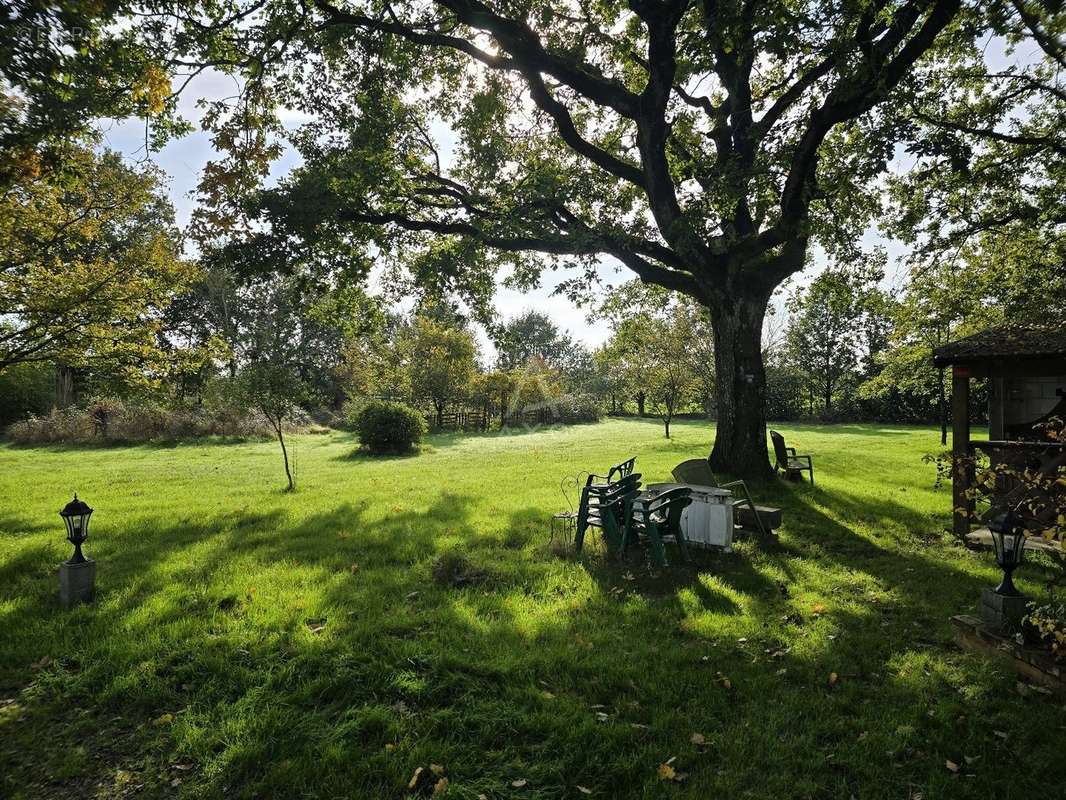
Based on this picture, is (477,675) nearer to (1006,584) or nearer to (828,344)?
(1006,584)

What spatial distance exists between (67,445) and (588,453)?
2282 cm

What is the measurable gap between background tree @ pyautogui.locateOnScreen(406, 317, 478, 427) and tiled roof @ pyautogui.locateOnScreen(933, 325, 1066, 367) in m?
26.3

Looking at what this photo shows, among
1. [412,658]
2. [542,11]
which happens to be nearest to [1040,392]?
[542,11]

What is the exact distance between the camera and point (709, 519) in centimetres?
707

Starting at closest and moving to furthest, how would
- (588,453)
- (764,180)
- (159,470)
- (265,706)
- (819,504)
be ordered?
(265,706), (764,180), (819,504), (159,470), (588,453)

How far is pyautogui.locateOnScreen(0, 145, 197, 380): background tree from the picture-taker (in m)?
10.1

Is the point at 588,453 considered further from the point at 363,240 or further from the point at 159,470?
the point at 159,470

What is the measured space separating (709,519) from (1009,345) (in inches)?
213

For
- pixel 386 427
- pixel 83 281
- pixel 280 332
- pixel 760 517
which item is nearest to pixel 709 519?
pixel 760 517

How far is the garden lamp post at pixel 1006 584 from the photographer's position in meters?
4.25

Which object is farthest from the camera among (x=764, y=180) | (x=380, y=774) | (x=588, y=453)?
(x=588, y=453)

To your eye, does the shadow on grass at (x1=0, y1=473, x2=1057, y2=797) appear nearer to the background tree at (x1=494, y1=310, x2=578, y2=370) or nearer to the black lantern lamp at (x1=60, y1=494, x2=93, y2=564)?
the black lantern lamp at (x1=60, y1=494, x2=93, y2=564)

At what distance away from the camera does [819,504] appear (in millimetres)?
10203

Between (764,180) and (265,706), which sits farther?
(764,180)
